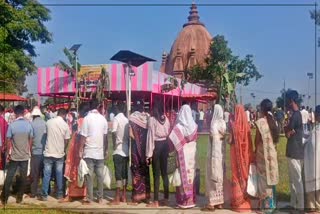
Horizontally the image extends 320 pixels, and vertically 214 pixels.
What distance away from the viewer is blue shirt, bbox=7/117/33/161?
24.2 feet

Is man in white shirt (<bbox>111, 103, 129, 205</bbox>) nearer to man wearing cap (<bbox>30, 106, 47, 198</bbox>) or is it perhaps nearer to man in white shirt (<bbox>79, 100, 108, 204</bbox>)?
man in white shirt (<bbox>79, 100, 108, 204</bbox>)

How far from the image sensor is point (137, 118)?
742cm

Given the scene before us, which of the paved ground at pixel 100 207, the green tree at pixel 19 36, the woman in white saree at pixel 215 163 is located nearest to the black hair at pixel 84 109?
the paved ground at pixel 100 207

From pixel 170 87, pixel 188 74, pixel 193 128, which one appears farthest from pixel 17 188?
pixel 188 74

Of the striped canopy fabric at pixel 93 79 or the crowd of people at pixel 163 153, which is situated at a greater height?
the striped canopy fabric at pixel 93 79

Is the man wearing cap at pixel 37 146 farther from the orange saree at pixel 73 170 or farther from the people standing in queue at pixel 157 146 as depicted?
the people standing in queue at pixel 157 146

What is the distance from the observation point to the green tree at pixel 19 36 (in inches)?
728

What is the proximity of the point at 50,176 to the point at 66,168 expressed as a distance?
0.35 meters

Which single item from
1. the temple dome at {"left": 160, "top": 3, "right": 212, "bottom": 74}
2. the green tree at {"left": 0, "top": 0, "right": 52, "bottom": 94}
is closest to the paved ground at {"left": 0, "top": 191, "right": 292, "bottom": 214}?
the green tree at {"left": 0, "top": 0, "right": 52, "bottom": 94}

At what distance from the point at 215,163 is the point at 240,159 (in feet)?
1.29

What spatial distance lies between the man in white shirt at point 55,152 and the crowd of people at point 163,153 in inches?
0.7

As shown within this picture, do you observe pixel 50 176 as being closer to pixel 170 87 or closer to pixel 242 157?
pixel 242 157

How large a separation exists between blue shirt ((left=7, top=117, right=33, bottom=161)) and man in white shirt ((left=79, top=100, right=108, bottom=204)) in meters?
0.93

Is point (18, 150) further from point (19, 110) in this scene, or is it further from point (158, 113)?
point (158, 113)
